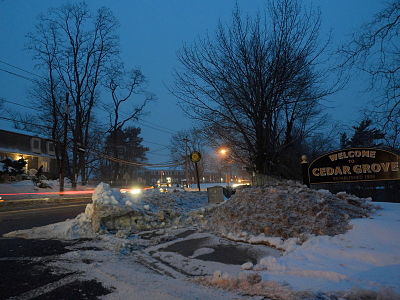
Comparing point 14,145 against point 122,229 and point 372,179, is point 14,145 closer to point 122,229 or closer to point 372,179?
point 122,229

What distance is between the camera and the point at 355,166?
10.0 m

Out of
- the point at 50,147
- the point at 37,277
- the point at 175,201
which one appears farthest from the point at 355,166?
the point at 50,147

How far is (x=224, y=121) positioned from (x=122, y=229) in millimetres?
5443

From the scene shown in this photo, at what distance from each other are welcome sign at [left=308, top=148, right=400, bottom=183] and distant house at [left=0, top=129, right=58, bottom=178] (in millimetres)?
32253

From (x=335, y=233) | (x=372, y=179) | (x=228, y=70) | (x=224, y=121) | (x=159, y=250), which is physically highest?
(x=228, y=70)

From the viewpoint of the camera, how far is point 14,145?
3881 cm

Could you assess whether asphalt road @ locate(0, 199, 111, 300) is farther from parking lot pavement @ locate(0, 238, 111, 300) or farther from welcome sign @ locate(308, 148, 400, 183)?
welcome sign @ locate(308, 148, 400, 183)

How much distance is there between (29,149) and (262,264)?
1730 inches

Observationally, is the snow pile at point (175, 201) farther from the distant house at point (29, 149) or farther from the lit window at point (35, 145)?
the lit window at point (35, 145)

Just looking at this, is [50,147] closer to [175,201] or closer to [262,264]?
[175,201]

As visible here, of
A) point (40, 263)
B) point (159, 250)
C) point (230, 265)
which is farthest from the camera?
point (159, 250)

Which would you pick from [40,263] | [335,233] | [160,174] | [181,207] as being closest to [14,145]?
[181,207]

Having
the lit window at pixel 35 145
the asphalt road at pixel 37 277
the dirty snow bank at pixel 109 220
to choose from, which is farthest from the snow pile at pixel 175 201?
the lit window at pixel 35 145

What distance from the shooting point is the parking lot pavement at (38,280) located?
395cm
